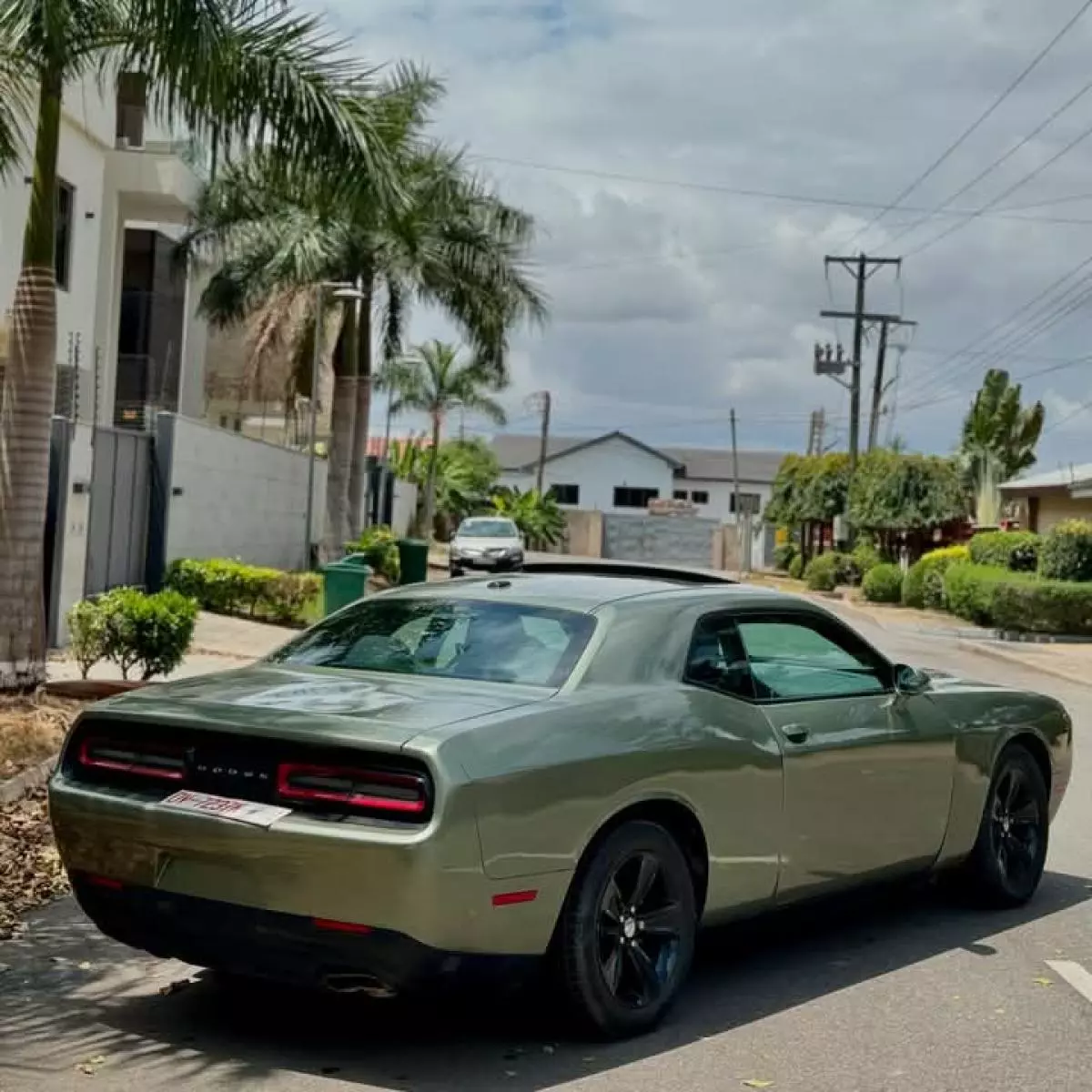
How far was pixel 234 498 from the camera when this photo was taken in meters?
26.1

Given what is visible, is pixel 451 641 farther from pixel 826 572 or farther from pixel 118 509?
pixel 826 572

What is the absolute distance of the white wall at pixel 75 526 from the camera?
1698 centimetres

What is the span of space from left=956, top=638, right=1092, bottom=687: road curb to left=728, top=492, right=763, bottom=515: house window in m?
40.0

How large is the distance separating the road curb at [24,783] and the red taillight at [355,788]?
4.51 metres

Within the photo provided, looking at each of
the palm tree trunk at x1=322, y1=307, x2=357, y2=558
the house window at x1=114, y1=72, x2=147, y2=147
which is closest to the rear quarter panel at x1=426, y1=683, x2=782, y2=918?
the house window at x1=114, y1=72, x2=147, y2=147

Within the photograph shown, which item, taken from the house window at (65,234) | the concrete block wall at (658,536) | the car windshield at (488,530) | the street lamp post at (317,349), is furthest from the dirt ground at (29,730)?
the concrete block wall at (658,536)

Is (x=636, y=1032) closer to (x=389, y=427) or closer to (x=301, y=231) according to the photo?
(x=301, y=231)

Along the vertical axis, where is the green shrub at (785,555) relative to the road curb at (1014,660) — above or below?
above

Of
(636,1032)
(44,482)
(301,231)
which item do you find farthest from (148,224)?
(636,1032)

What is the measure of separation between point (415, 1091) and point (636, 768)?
1.23 metres

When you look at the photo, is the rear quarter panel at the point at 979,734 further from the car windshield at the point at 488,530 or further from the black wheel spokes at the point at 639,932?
the car windshield at the point at 488,530

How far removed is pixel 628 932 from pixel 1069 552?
2629 cm

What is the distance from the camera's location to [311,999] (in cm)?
568

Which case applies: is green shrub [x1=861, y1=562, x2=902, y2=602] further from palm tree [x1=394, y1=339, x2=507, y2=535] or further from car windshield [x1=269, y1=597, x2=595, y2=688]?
car windshield [x1=269, y1=597, x2=595, y2=688]
